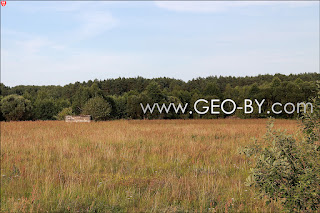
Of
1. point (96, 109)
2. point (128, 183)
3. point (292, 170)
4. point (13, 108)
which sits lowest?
point (128, 183)

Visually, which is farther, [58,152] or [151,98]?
[151,98]

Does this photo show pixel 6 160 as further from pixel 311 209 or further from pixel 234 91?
pixel 234 91

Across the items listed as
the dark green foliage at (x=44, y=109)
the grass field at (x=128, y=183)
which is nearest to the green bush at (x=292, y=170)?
the grass field at (x=128, y=183)

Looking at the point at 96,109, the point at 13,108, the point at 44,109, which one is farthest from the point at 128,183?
the point at 44,109

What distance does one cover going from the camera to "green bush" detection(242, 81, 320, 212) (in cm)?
332

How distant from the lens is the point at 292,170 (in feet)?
11.7

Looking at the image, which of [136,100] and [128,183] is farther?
[136,100]

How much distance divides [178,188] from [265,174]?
211cm

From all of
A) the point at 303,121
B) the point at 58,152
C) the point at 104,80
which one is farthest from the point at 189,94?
the point at 303,121

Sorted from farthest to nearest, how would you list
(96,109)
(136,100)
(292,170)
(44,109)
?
(44,109) → (136,100) → (96,109) → (292,170)

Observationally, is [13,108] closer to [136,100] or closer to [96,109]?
[96,109]

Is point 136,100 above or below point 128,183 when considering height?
above

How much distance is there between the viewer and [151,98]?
1948 inches

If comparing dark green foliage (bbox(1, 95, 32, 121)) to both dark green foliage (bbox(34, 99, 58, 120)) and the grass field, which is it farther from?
the grass field
